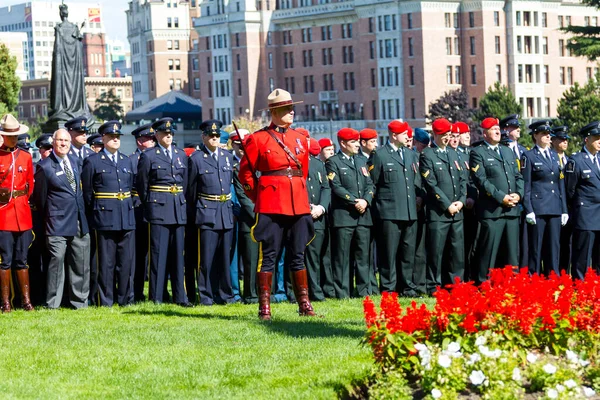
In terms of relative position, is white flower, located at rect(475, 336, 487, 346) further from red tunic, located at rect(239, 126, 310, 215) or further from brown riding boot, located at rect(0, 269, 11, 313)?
brown riding boot, located at rect(0, 269, 11, 313)

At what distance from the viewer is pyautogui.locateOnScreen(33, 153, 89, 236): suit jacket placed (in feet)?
46.0

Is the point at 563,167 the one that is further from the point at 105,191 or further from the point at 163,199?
the point at 105,191

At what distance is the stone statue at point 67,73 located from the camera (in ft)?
95.8

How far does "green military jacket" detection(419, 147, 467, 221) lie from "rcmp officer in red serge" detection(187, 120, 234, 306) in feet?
7.45

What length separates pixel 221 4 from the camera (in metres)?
144

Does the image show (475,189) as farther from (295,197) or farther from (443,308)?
(443,308)

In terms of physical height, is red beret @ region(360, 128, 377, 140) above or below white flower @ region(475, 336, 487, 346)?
above

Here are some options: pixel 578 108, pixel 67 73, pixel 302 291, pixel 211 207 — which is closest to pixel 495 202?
pixel 211 207

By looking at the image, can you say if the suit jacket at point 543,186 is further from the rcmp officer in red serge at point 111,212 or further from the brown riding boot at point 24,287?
the brown riding boot at point 24,287

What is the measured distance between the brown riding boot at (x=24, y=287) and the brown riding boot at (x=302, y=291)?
316 centimetres

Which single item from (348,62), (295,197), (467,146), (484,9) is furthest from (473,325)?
(348,62)

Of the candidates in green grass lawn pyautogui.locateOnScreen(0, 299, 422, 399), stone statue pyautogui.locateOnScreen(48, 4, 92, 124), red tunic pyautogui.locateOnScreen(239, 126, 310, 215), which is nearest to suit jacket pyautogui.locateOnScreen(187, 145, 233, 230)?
green grass lawn pyautogui.locateOnScreen(0, 299, 422, 399)

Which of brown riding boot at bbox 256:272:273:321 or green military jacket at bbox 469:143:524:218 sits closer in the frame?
brown riding boot at bbox 256:272:273:321

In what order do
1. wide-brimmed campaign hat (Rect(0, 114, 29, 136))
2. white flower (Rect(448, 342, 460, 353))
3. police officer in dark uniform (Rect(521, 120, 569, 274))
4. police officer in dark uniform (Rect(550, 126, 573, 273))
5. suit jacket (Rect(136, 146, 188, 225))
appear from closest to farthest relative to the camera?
white flower (Rect(448, 342, 460, 353)) < wide-brimmed campaign hat (Rect(0, 114, 29, 136)) < suit jacket (Rect(136, 146, 188, 225)) < police officer in dark uniform (Rect(521, 120, 569, 274)) < police officer in dark uniform (Rect(550, 126, 573, 273))
